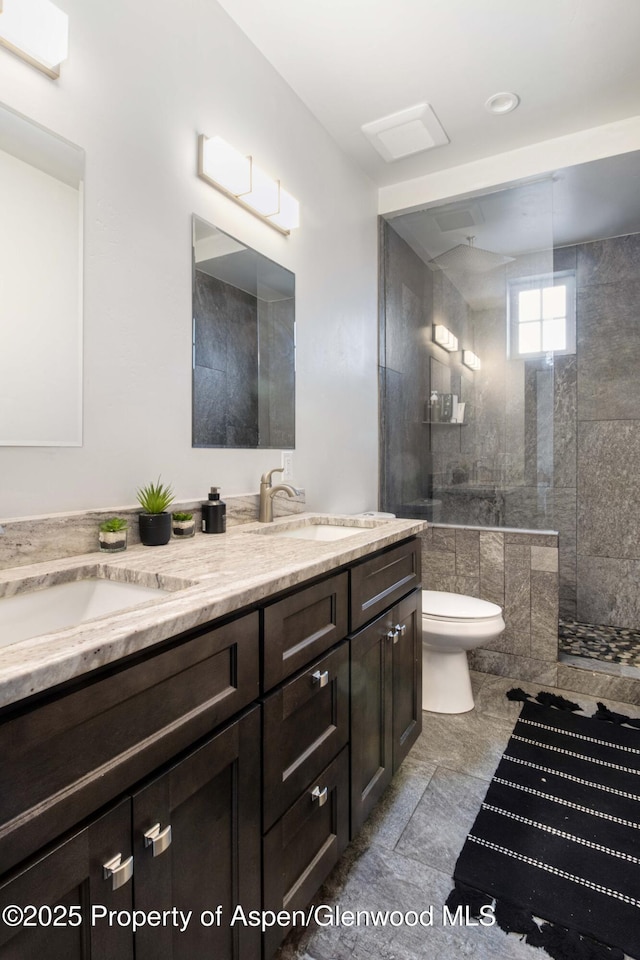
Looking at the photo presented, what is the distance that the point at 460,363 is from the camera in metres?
2.88

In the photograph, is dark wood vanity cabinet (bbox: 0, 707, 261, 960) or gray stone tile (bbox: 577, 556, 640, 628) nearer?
dark wood vanity cabinet (bbox: 0, 707, 261, 960)

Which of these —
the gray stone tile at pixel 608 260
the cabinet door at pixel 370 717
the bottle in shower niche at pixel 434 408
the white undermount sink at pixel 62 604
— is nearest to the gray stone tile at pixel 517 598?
the bottle in shower niche at pixel 434 408

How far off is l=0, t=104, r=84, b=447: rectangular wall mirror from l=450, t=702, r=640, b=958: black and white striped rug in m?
1.59

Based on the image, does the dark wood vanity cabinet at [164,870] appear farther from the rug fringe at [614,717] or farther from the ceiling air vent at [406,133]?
the ceiling air vent at [406,133]

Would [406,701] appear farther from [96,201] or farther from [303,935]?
[96,201]

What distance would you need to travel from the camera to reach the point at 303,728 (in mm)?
1127

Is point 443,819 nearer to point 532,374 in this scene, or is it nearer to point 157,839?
point 157,839

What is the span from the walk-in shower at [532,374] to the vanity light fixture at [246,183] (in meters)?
1.06

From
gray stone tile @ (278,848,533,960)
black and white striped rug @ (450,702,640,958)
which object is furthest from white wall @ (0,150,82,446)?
black and white striped rug @ (450,702,640,958)

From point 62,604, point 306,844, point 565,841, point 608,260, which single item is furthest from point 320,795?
point 608,260

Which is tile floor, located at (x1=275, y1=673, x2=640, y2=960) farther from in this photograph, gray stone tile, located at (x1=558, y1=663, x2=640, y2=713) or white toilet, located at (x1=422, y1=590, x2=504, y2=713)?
gray stone tile, located at (x1=558, y1=663, x2=640, y2=713)

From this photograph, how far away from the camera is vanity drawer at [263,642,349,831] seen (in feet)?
3.28

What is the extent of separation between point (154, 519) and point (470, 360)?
6.91ft

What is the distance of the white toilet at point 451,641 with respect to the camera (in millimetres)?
2137
